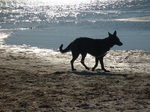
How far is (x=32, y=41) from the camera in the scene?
23.2 meters

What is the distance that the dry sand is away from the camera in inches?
327

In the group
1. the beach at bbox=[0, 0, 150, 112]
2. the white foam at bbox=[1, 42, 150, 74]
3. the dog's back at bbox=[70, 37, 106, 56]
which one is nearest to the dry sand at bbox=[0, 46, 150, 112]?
the beach at bbox=[0, 0, 150, 112]

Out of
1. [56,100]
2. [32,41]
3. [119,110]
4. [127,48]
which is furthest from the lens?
[32,41]

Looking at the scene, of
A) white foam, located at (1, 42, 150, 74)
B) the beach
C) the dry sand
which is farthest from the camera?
white foam, located at (1, 42, 150, 74)

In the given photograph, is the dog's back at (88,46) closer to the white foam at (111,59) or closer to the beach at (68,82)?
the beach at (68,82)

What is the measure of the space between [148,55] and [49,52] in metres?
4.50

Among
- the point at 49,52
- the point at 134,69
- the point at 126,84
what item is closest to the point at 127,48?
the point at 49,52

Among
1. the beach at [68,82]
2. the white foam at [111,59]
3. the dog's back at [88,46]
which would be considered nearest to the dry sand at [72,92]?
the beach at [68,82]


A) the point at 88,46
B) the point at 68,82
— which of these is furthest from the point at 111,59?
Answer: the point at 68,82

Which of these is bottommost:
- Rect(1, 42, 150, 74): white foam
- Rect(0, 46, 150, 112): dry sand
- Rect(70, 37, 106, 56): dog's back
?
Rect(1, 42, 150, 74): white foam

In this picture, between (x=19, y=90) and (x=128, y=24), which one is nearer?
(x=19, y=90)

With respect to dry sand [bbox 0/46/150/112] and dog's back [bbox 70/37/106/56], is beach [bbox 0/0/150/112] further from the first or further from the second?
dog's back [bbox 70/37/106/56]

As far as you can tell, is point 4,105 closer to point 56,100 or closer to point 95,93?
point 56,100

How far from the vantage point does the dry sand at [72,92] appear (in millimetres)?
8312
